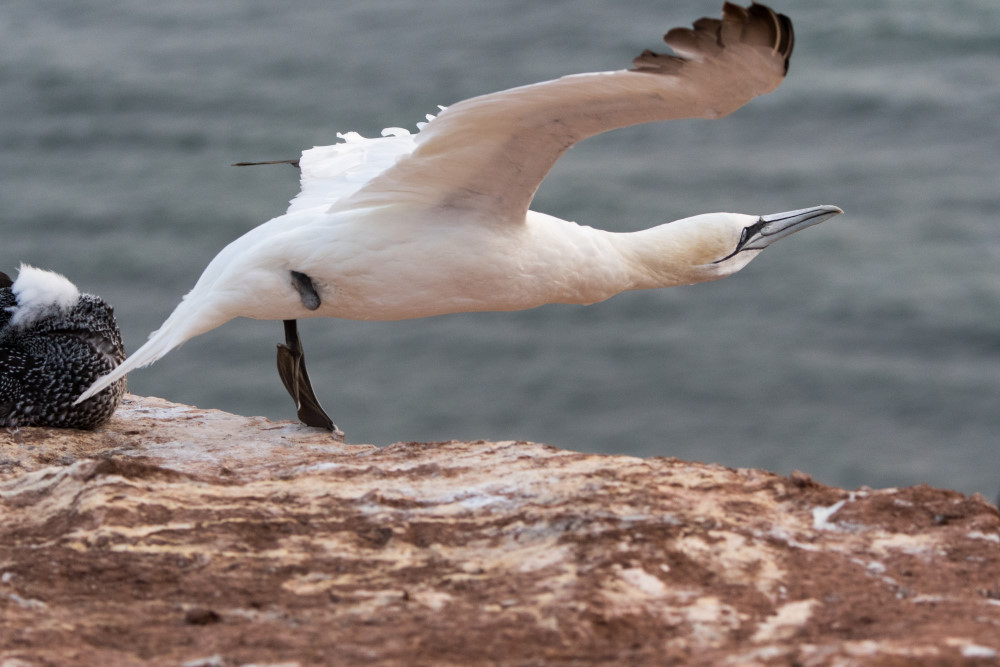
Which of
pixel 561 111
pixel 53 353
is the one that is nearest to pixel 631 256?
pixel 561 111

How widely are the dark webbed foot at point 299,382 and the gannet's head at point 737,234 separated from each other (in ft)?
5.95

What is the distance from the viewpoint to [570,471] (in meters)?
4.20

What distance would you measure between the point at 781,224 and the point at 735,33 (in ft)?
6.57

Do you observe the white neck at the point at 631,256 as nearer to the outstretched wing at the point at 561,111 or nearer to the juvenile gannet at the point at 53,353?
the outstretched wing at the point at 561,111

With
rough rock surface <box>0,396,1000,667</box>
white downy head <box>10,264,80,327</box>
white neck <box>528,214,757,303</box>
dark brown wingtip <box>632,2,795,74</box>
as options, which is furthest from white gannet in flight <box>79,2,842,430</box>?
rough rock surface <box>0,396,1000,667</box>

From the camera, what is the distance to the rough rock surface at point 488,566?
3.05 meters

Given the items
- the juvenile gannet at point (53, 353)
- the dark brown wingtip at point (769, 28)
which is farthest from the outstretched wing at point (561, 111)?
the juvenile gannet at point (53, 353)

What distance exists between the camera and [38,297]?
565 cm

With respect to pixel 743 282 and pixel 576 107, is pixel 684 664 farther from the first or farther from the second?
pixel 743 282

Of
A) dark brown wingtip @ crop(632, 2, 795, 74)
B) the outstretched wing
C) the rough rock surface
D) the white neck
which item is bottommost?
the rough rock surface

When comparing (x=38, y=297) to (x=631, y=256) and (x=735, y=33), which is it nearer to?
(x=631, y=256)

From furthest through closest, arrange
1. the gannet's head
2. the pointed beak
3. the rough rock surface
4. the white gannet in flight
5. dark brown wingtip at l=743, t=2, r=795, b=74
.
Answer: the pointed beak < the gannet's head < the white gannet in flight < dark brown wingtip at l=743, t=2, r=795, b=74 < the rough rock surface

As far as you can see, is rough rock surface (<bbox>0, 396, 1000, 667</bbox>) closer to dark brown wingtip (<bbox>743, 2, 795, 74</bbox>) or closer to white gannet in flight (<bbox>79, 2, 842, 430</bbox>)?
white gannet in flight (<bbox>79, 2, 842, 430</bbox>)

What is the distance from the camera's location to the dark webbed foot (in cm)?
577
